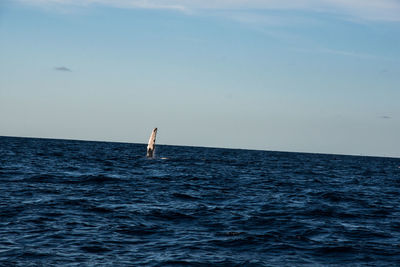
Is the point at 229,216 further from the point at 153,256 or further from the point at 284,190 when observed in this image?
the point at 284,190

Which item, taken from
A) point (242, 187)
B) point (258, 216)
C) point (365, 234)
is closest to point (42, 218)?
point (258, 216)

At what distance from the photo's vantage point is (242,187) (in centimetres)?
2809

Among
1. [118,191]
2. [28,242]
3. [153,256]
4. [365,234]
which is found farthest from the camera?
[118,191]

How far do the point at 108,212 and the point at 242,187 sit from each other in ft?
42.2

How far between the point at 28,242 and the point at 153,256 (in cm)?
363

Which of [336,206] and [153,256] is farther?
[336,206]

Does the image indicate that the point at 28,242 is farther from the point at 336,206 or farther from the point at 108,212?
the point at 336,206

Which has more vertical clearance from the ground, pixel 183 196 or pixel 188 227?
pixel 183 196

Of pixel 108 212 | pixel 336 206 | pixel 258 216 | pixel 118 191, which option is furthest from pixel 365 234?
pixel 118 191

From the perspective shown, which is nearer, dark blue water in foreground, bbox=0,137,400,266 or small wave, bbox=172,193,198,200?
dark blue water in foreground, bbox=0,137,400,266

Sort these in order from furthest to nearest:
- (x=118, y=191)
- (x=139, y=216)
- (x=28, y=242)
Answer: (x=118, y=191) < (x=139, y=216) < (x=28, y=242)

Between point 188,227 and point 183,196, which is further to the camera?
point 183,196

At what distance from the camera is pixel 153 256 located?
1134cm

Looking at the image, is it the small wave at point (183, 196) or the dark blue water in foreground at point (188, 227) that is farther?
the small wave at point (183, 196)
